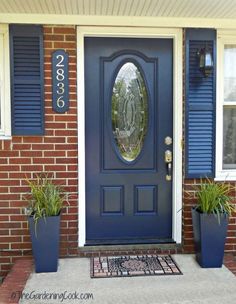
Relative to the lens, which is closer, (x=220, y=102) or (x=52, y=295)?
(x=52, y=295)

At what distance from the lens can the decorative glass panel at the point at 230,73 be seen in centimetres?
351

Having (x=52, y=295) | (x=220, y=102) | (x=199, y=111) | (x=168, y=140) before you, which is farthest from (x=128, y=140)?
(x=52, y=295)

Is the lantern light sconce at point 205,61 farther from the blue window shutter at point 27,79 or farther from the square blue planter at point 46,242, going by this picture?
the square blue planter at point 46,242

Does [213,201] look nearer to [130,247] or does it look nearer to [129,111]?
[130,247]

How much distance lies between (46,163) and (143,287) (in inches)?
55.5

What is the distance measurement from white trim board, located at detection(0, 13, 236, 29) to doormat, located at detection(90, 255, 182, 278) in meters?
2.20

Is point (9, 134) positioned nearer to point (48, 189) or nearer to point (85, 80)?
point (48, 189)

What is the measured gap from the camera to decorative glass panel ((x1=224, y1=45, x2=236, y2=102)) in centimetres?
351

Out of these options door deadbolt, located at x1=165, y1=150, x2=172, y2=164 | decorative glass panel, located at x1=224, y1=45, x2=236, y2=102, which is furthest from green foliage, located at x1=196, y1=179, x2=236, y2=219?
decorative glass panel, located at x1=224, y1=45, x2=236, y2=102

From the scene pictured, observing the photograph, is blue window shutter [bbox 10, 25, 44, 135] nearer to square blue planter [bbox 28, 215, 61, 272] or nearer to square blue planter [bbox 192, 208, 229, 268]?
square blue planter [bbox 28, 215, 61, 272]

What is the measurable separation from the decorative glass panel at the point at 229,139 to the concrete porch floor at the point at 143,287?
1.05 metres

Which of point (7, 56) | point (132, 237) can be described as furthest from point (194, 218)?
point (7, 56)

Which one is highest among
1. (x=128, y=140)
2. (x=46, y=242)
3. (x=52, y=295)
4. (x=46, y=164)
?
(x=128, y=140)

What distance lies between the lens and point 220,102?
11.5 feet
